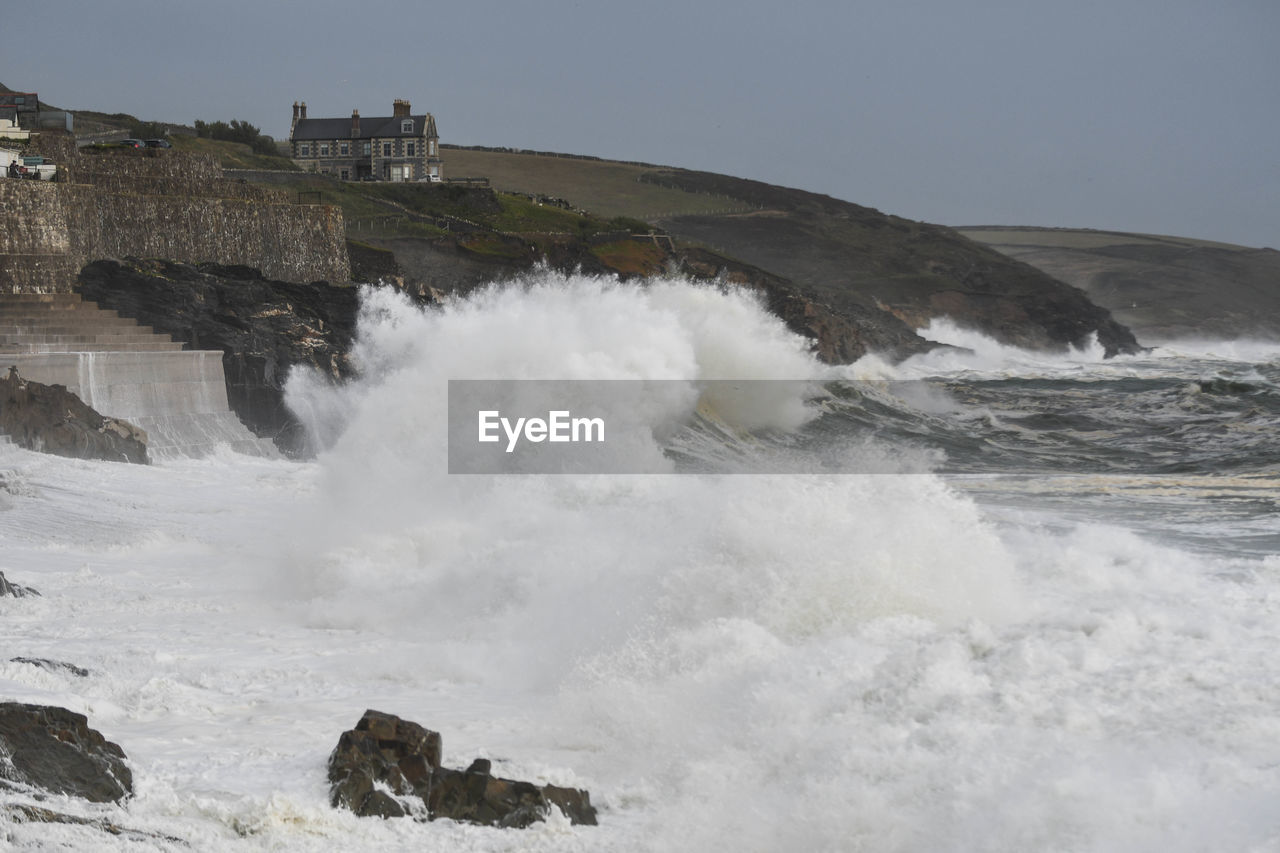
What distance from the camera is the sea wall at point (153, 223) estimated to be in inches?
1011

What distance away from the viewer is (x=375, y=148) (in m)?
65.4

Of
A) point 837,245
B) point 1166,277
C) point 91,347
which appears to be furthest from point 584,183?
point 91,347

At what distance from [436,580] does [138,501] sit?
6.54m

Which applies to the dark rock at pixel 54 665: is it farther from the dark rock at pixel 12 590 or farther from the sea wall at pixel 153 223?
the sea wall at pixel 153 223

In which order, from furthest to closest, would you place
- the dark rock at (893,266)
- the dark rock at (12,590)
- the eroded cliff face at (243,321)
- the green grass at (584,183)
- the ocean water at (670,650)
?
the green grass at (584,183) → the dark rock at (893,266) → the eroded cliff face at (243,321) → the dark rock at (12,590) → the ocean water at (670,650)

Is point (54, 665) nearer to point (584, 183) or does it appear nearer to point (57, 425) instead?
point (57, 425)

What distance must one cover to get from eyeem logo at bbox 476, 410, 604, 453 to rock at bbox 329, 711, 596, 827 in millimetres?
10192

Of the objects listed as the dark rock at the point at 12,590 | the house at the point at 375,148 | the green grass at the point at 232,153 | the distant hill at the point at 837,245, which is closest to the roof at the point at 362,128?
the house at the point at 375,148

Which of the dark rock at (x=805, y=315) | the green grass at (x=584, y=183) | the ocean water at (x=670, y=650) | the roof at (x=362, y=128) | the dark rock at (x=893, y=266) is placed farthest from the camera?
the green grass at (x=584, y=183)

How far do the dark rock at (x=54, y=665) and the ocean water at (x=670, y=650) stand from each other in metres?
0.11

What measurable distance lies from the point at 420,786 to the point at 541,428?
12809 millimetres

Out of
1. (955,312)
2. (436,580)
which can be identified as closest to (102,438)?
(436,580)

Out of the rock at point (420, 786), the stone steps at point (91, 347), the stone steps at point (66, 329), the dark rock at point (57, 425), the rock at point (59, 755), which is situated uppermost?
the stone steps at point (66, 329)

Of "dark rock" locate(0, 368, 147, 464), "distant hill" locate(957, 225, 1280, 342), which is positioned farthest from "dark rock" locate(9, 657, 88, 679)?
"distant hill" locate(957, 225, 1280, 342)
